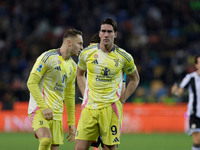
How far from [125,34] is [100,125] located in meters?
14.0

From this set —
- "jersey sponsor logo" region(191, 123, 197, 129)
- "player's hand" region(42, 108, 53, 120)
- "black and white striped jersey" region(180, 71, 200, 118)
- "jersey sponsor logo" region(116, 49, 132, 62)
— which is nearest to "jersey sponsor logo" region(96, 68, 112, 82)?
"jersey sponsor logo" region(116, 49, 132, 62)

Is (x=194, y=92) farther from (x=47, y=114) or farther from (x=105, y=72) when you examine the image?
(x=47, y=114)

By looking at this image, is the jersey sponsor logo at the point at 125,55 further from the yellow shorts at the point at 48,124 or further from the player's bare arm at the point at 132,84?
the yellow shorts at the point at 48,124

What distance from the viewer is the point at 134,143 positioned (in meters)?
13.9

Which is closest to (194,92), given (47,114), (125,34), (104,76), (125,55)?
(125,55)

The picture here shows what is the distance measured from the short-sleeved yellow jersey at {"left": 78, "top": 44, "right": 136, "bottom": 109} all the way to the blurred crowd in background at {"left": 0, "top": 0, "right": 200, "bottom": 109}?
37.9 ft

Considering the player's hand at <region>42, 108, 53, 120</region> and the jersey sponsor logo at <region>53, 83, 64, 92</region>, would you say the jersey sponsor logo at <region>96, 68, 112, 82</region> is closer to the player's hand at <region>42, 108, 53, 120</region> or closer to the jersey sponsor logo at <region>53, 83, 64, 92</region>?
the jersey sponsor logo at <region>53, 83, 64, 92</region>

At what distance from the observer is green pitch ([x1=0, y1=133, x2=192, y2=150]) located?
41.5 ft

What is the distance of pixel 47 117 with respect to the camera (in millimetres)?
6785

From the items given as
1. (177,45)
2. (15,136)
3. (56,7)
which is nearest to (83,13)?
(56,7)

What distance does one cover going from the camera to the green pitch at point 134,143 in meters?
12.6

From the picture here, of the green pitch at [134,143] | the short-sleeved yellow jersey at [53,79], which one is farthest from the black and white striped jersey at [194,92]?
the short-sleeved yellow jersey at [53,79]

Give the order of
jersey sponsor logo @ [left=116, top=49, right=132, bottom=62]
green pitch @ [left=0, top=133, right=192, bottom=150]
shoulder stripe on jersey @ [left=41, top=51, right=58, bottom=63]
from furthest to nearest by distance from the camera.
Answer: green pitch @ [left=0, top=133, right=192, bottom=150]
shoulder stripe on jersey @ [left=41, top=51, right=58, bottom=63]
jersey sponsor logo @ [left=116, top=49, right=132, bottom=62]

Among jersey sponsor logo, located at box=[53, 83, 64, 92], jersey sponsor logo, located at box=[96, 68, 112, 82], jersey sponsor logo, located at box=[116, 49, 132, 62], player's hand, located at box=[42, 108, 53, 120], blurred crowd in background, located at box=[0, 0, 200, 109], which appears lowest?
player's hand, located at box=[42, 108, 53, 120]
